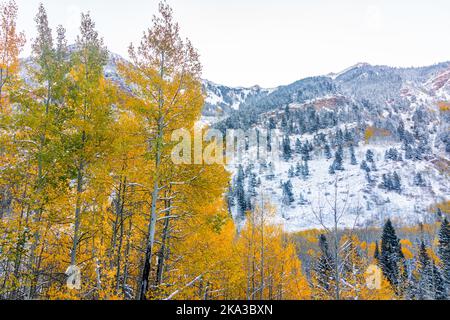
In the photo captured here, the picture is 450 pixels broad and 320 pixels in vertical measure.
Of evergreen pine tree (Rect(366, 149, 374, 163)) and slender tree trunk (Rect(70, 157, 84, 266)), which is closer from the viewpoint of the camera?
slender tree trunk (Rect(70, 157, 84, 266))

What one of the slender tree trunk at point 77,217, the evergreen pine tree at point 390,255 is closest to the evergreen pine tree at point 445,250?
the evergreen pine tree at point 390,255

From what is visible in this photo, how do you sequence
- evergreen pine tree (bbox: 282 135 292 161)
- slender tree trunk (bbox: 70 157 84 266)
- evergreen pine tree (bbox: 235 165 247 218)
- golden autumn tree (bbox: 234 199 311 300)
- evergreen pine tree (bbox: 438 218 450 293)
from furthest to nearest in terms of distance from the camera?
evergreen pine tree (bbox: 282 135 292 161) < evergreen pine tree (bbox: 235 165 247 218) < evergreen pine tree (bbox: 438 218 450 293) < golden autumn tree (bbox: 234 199 311 300) < slender tree trunk (bbox: 70 157 84 266)

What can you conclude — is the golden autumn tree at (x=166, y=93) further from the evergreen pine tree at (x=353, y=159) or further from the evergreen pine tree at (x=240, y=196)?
Answer: the evergreen pine tree at (x=353, y=159)

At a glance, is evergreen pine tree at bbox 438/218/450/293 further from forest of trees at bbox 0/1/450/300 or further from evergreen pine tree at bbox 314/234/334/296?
forest of trees at bbox 0/1/450/300

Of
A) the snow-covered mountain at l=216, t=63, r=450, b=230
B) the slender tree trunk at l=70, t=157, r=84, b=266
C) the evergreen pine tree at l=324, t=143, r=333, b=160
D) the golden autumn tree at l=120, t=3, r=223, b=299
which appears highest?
the evergreen pine tree at l=324, t=143, r=333, b=160

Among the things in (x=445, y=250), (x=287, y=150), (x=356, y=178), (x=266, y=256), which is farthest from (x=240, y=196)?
(x=266, y=256)

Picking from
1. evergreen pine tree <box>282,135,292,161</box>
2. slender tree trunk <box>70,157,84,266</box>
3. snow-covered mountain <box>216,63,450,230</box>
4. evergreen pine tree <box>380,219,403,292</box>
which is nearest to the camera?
slender tree trunk <box>70,157,84,266</box>

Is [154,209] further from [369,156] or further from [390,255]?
[369,156]

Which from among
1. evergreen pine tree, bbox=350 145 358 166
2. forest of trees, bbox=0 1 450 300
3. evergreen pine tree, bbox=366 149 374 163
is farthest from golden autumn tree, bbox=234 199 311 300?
evergreen pine tree, bbox=366 149 374 163

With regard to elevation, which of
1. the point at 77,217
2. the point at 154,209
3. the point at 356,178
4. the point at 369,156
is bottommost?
the point at 77,217

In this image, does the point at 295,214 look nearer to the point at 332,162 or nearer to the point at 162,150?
the point at 332,162

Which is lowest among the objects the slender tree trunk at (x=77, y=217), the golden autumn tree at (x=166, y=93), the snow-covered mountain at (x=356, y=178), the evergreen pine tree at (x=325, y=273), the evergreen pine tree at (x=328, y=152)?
the evergreen pine tree at (x=325, y=273)
